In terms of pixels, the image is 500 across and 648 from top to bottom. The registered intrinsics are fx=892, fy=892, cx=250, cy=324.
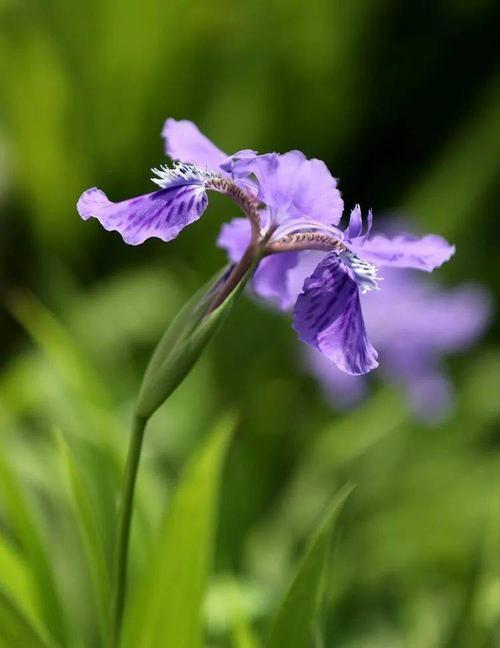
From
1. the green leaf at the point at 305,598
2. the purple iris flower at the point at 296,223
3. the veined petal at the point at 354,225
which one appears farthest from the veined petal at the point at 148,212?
the green leaf at the point at 305,598

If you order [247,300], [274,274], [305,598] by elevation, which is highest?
[274,274]

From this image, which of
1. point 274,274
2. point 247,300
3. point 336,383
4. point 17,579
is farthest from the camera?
point 247,300

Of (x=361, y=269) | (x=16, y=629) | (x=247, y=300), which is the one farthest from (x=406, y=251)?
(x=247, y=300)

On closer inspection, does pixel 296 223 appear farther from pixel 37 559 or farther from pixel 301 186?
pixel 37 559

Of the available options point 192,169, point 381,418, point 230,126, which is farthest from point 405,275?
point 192,169

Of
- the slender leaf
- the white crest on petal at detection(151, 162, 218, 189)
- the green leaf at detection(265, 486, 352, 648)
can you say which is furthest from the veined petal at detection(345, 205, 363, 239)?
the slender leaf

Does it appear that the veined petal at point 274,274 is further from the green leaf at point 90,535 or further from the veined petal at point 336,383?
the veined petal at point 336,383

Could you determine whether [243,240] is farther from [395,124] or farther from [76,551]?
[395,124]
